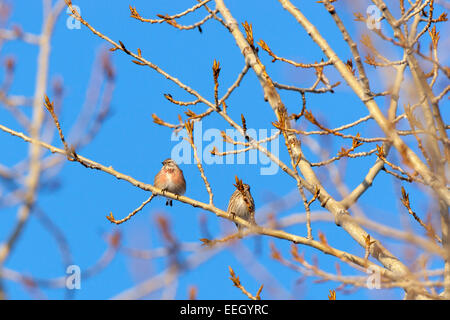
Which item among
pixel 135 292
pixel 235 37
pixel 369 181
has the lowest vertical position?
pixel 135 292

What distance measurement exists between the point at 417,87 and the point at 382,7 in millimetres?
783

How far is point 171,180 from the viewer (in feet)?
35.3

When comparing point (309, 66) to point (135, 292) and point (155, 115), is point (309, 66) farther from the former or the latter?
point (135, 292)

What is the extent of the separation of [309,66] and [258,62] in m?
1.16

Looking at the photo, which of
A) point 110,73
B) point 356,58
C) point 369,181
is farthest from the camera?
point 369,181

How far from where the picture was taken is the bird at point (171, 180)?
1066 centimetres

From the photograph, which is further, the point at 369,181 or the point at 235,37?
the point at 235,37

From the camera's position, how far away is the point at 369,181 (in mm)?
6633

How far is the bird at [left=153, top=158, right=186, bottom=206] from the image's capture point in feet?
35.0

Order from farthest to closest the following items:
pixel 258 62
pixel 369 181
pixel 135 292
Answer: pixel 258 62, pixel 369 181, pixel 135 292

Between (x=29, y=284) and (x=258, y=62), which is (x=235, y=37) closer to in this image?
(x=258, y=62)

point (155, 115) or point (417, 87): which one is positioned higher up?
point (155, 115)
